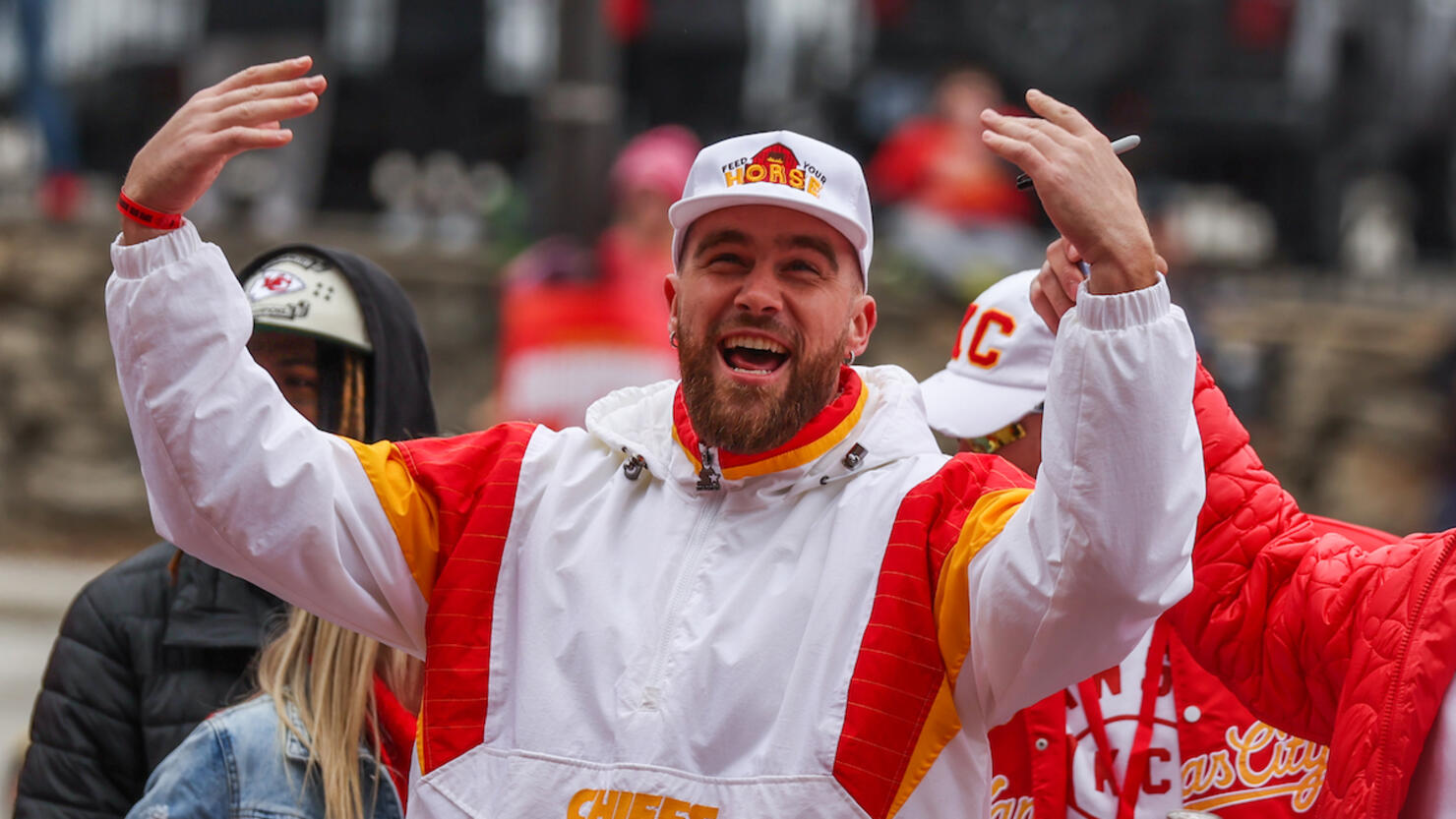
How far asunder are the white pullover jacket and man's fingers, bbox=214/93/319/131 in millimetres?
195

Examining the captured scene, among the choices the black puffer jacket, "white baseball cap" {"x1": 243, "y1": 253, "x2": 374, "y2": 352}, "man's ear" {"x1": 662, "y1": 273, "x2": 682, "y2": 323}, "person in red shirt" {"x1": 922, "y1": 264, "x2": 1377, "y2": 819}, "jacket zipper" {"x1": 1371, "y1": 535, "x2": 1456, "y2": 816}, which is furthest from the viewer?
"white baseball cap" {"x1": 243, "y1": 253, "x2": 374, "y2": 352}

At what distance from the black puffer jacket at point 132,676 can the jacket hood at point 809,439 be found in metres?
0.80

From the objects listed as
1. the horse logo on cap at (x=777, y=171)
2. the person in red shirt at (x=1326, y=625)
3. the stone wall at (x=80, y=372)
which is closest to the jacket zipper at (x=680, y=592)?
the horse logo on cap at (x=777, y=171)

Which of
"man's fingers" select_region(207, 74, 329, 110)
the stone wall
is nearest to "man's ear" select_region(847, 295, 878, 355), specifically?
"man's fingers" select_region(207, 74, 329, 110)

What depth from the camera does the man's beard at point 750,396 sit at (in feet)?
9.83

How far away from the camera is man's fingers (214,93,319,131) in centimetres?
286

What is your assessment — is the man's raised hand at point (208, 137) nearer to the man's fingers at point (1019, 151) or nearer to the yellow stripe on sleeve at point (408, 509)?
the yellow stripe on sleeve at point (408, 509)

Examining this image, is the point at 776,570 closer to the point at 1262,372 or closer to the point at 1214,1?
the point at 1262,372

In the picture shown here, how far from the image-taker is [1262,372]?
1012cm

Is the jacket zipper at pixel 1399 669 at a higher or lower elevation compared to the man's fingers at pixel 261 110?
lower

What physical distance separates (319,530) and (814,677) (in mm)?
793

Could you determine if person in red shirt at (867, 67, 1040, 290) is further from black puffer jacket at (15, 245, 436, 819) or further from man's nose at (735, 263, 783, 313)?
man's nose at (735, 263, 783, 313)

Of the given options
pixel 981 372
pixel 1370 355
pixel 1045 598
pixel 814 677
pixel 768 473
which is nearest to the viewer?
pixel 1045 598

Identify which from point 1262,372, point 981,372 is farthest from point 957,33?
point 981,372
